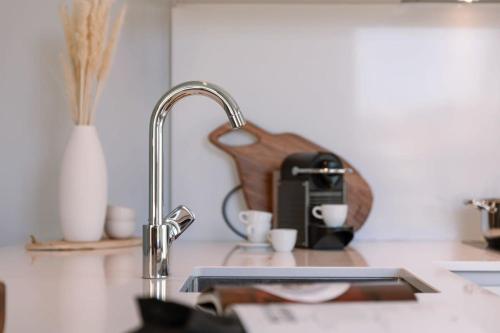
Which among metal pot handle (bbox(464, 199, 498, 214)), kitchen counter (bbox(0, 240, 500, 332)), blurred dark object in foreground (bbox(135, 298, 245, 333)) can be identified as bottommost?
kitchen counter (bbox(0, 240, 500, 332))

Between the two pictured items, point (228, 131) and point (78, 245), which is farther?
point (228, 131)

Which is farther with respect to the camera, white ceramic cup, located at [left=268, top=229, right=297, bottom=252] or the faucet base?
white ceramic cup, located at [left=268, top=229, right=297, bottom=252]

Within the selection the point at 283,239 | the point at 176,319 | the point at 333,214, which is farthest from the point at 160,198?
the point at 176,319

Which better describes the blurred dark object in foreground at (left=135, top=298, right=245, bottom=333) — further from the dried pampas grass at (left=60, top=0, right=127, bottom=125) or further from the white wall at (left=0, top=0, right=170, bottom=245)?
the white wall at (left=0, top=0, right=170, bottom=245)

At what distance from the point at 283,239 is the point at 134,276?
1.88ft

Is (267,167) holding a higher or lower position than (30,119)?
lower

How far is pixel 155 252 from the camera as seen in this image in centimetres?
145

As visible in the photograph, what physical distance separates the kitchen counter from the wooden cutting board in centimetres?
12

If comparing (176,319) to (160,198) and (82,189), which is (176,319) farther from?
(82,189)

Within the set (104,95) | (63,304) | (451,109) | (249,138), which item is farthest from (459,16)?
(63,304)

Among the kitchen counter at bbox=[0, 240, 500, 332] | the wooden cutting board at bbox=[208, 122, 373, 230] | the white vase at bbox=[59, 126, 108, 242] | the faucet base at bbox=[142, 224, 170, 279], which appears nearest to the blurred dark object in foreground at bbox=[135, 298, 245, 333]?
the kitchen counter at bbox=[0, 240, 500, 332]

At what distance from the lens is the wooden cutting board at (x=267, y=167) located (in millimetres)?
2268

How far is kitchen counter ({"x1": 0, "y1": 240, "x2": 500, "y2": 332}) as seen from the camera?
1.02 metres

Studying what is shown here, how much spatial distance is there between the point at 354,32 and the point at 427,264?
0.92 metres
